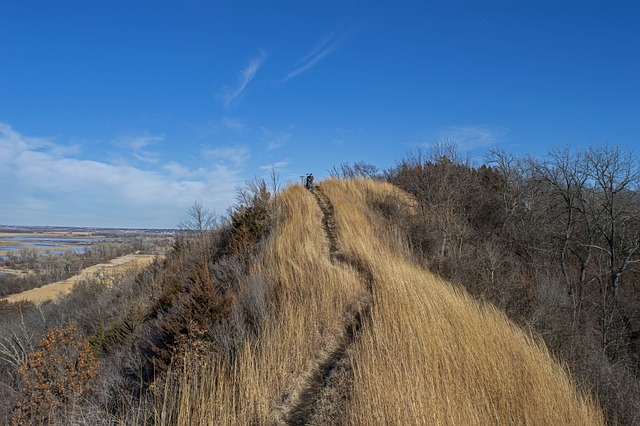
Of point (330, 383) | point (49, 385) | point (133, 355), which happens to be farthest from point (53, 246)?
point (330, 383)

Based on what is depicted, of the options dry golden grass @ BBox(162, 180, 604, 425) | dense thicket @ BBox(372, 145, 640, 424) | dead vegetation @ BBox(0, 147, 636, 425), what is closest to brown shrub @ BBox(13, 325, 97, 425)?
dead vegetation @ BBox(0, 147, 636, 425)

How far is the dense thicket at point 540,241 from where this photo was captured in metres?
11.3

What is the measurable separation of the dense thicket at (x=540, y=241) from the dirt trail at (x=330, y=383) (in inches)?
216

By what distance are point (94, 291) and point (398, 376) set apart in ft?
73.0

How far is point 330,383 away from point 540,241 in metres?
20.3

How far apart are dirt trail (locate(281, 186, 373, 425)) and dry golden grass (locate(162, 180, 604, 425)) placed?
0.11ft

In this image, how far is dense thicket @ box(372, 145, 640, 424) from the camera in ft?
37.0

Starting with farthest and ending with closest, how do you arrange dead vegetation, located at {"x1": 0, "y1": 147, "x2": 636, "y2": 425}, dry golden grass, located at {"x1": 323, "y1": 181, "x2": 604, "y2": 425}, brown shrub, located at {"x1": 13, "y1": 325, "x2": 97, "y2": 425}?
brown shrub, located at {"x1": 13, "y1": 325, "x2": 97, "y2": 425} < dead vegetation, located at {"x1": 0, "y1": 147, "x2": 636, "y2": 425} < dry golden grass, located at {"x1": 323, "y1": 181, "x2": 604, "y2": 425}

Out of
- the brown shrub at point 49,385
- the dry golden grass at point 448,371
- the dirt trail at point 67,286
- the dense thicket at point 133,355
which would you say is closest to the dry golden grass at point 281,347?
the dense thicket at point 133,355

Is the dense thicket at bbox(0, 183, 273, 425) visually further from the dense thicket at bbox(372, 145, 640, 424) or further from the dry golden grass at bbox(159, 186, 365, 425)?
the dense thicket at bbox(372, 145, 640, 424)

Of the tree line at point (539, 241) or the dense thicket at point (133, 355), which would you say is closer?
the dense thicket at point (133, 355)

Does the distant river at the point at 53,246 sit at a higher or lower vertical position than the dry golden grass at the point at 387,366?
lower

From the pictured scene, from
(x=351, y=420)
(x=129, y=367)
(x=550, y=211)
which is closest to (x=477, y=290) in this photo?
(x=351, y=420)

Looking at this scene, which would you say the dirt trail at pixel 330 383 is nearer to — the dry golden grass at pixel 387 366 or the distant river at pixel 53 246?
the dry golden grass at pixel 387 366
